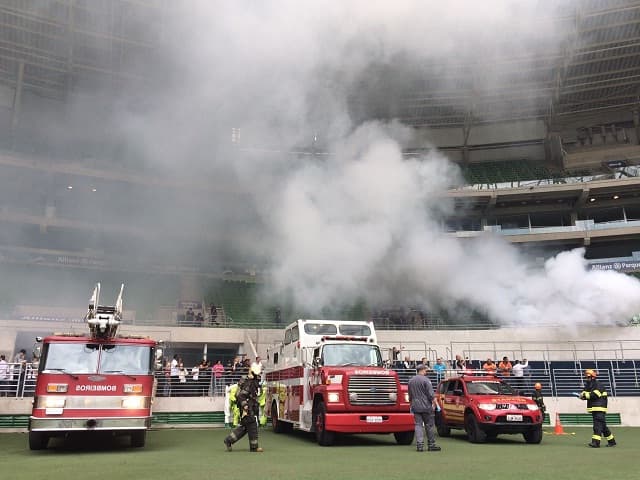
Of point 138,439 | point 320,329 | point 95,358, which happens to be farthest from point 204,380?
point 95,358

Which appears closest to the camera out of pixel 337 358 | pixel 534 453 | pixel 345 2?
pixel 534 453

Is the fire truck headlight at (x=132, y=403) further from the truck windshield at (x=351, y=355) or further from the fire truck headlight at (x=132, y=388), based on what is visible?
the truck windshield at (x=351, y=355)

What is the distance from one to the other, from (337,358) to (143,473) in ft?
15.9

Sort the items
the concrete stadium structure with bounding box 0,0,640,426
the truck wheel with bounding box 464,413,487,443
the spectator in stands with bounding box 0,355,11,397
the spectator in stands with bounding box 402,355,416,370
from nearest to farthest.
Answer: the truck wheel with bounding box 464,413,487,443 → the spectator in stands with bounding box 0,355,11,397 → the spectator in stands with bounding box 402,355,416,370 → the concrete stadium structure with bounding box 0,0,640,426

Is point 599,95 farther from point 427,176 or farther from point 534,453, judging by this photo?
point 534,453

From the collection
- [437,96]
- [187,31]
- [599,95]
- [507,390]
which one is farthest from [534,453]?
[599,95]

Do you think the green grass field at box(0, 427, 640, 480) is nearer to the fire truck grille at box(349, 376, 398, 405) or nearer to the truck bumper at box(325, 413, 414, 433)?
the truck bumper at box(325, 413, 414, 433)

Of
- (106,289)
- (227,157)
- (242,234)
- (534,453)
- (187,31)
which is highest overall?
(187,31)

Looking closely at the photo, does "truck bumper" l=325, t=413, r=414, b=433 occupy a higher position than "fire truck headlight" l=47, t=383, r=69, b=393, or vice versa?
"fire truck headlight" l=47, t=383, r=69, b=393

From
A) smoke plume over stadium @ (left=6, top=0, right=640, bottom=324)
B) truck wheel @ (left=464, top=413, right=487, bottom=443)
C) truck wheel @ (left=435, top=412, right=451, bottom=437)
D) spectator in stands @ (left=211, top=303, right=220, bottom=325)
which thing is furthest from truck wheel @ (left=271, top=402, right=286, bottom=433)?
spectator in stands @ (left=211, top=303, right=220, bottom=325)

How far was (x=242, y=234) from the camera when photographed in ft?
92.8

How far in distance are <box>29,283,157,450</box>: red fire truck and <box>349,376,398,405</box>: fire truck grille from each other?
367 centimetres

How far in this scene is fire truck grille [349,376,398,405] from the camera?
935cm

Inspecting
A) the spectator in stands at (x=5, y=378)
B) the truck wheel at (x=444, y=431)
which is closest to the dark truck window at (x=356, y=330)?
the truck wheel at (x=444, y=431)
